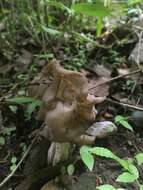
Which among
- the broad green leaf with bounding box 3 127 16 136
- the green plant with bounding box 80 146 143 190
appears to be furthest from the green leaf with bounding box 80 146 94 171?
the broad green leaf with bounding box 3 127 16 136

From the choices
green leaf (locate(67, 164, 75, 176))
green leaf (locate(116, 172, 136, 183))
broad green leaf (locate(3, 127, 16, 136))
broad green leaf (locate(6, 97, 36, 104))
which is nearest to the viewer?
green leaf (locate(116, 172, 136, 183))

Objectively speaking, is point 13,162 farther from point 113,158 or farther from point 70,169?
point 113,158

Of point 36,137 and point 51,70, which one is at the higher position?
point 51,70

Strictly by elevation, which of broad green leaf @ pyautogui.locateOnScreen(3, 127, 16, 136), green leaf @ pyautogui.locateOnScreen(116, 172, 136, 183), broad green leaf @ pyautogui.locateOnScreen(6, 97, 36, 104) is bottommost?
broad green leaf @ pyautogui.locateOnScreen(3, 127, 16, 136)

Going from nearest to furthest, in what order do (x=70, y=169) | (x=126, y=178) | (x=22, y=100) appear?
(x=126, y=178) < (x=70, y=169) < (x=22, y=100)

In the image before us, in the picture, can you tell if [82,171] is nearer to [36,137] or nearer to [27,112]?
[36,137]

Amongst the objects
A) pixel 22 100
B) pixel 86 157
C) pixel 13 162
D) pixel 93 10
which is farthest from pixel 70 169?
pixel 93 10

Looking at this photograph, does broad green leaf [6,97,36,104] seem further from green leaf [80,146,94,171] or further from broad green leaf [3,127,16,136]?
green leaf [80,146,94,171]

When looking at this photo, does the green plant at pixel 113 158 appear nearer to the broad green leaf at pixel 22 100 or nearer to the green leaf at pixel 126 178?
the green leaf at pixel 126 178

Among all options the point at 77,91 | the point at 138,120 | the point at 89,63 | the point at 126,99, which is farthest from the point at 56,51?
the point at 77,91

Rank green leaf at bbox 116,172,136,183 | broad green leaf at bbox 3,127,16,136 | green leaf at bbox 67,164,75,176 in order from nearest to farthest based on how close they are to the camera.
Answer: green leaf at bbox 116,172,136,183
green leaf at bbox 67,164,75,176
broad green leaf at bbox 3,127,16,136

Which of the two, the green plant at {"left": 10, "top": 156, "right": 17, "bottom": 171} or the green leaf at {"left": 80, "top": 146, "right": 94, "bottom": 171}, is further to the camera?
the green plant at {"left": 10, "top": 156, "right": 17, "bottom": 171}
